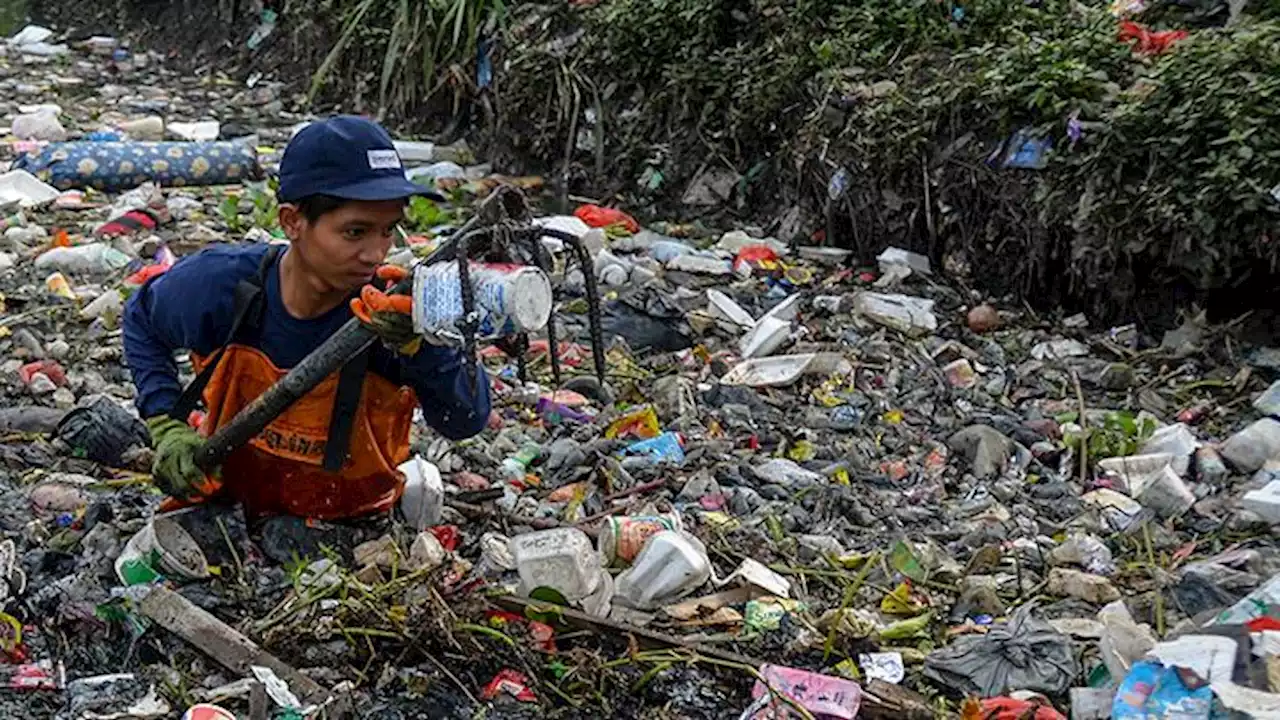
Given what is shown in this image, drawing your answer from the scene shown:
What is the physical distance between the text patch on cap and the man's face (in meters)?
0.07

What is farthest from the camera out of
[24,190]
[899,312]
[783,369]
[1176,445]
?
[24,190]

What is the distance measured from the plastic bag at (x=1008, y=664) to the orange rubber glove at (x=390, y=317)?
120 cm

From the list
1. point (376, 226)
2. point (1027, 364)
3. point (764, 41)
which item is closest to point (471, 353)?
point (376, 226)

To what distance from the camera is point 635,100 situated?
735cm

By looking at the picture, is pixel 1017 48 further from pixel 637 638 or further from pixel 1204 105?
pixel 637 638

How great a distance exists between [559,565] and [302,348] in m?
0.66

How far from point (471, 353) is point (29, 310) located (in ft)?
10.7

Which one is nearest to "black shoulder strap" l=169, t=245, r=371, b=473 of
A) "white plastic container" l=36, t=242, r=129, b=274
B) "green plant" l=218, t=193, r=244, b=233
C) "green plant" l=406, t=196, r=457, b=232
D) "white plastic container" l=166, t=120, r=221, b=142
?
"white plastic container" l=36, t=242, r=129, b=274

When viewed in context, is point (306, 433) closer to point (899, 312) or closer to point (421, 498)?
point (421, 498)

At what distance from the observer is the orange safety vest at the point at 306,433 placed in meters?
2.99

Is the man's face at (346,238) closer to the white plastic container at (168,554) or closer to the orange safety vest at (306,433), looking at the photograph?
the orange safety vest at (306,433)

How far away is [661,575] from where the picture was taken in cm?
308

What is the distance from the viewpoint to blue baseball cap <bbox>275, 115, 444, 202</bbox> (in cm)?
278

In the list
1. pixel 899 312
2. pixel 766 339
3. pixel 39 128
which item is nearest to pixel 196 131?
pixel 39 128
